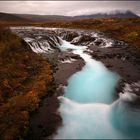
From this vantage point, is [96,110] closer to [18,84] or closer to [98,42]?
[18,84]

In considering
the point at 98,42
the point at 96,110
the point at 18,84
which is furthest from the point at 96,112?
the point at 98,42

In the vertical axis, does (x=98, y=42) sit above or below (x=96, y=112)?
below

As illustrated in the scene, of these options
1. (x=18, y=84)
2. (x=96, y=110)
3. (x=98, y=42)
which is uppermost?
(x=18, y=84)

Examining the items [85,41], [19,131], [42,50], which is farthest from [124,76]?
[85,41]

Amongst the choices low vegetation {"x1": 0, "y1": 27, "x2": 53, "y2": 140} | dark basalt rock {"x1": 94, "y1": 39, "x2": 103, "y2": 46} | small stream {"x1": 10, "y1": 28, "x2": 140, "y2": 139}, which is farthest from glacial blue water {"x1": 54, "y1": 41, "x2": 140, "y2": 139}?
dark basalt rock {"x1": 94, "y1": 39, "x2": 103, "y2": 46}

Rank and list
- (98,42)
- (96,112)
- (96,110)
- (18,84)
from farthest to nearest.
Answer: (98,42) → (18,84) → (96,110) → (96,112)

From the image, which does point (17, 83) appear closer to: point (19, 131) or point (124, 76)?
point (19, 131)

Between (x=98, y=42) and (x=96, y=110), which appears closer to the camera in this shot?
(x=96, y=110)

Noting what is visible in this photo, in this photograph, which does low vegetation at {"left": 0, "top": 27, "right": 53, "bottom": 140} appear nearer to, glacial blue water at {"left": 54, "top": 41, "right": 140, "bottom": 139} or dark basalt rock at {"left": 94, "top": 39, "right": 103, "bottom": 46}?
glacial blue water at {"left": 54, "top": 41, "right": 140, "bottom": 139}

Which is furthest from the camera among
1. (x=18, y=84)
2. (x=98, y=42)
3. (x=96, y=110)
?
(x=98, y=42)
